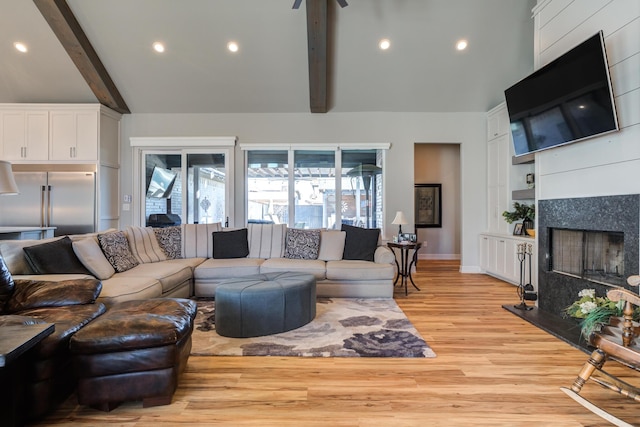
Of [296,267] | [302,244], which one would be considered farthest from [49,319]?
[302,244]

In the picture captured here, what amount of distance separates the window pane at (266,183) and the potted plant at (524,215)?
12.3ft

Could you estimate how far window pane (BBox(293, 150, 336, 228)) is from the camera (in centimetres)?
589

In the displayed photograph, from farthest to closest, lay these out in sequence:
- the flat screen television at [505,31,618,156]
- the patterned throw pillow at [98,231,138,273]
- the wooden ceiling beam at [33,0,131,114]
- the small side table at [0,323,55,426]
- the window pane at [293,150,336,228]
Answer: the window pane at [293,150,336,228], the wooden ceiling beam at [33,0,131,114], the patterned throw pillow at [98,231,138,273], the flat screen television at [505,31,618,156], the small side table at [0,323,55,426]

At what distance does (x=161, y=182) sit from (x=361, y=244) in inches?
154

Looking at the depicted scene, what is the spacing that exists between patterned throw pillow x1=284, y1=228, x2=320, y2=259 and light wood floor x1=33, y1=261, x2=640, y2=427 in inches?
80.7

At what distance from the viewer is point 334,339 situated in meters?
2.76

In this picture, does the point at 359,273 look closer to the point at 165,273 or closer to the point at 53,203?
the point at 165,273

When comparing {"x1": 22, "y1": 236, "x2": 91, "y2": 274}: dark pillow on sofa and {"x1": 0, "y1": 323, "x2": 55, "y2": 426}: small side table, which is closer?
{"x1": 0, "y1": 323, "x2": 55, "y2": 426}: small side table

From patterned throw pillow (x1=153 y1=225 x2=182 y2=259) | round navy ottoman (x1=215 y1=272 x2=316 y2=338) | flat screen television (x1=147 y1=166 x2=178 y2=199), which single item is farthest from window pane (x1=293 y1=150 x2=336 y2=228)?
round navy ottoman (x1=215 y1=272 x2=316 y2=338)

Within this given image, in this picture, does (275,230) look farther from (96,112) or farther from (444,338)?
(96,112)

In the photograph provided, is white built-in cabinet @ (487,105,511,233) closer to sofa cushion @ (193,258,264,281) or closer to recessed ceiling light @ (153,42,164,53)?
sofa cushion @ (193,258,264,281)

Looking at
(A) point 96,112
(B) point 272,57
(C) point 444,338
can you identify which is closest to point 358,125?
(B) point 272,57

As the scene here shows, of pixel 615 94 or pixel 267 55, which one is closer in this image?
pixel 615 94

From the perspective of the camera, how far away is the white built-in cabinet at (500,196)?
4945 mm
